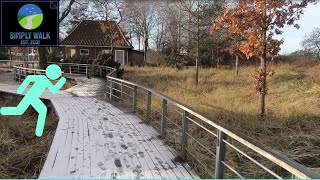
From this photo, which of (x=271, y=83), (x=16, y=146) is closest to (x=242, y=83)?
(x=271, y=83)

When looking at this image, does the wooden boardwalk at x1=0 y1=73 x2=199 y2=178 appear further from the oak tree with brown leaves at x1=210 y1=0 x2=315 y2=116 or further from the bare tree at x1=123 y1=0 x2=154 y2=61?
the bare tree at x1=123 y1=0 x2=154 y2=61

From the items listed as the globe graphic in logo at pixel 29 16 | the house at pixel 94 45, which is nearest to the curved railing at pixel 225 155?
the globe graphic in logo at pixel 29 16

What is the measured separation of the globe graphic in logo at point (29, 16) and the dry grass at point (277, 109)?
454 cm

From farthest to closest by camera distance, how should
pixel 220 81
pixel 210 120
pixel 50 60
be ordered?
pixel 50 60, pixel 220 81, pixel 210 120

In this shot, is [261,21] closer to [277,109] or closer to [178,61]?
[277,109]

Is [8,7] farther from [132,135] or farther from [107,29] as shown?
[107,29]

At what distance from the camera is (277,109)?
10.7m

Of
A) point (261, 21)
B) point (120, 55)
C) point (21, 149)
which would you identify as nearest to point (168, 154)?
point (21, 149)

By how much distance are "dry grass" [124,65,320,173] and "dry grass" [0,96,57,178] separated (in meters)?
2.80

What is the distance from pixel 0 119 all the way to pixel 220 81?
1277 cm

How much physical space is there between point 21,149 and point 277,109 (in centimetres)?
768

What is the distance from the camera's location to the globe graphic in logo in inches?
308

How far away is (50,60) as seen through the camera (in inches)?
1270

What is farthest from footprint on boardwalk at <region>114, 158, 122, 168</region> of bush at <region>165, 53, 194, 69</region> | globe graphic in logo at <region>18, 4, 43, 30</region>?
bush at <region>165, 53, 194, 69</region>
